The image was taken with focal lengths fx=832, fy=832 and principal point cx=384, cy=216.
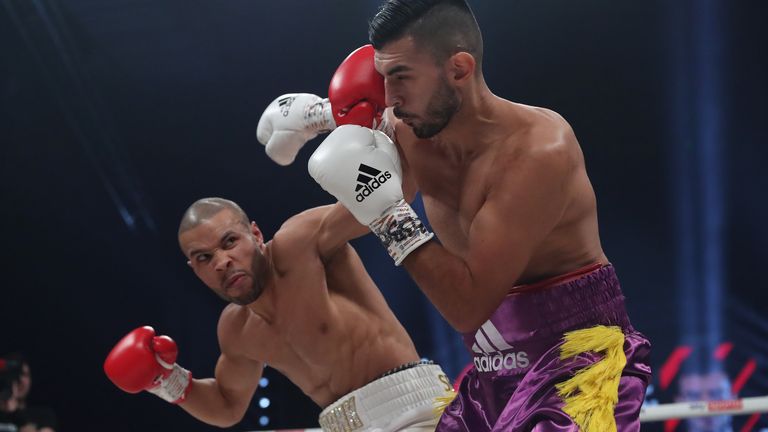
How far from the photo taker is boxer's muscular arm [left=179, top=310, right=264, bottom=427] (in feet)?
7.95

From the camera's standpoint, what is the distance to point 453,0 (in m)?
1.46

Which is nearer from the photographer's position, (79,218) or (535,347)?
(535,347)

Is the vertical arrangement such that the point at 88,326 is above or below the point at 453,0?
below

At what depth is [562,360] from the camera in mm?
1375

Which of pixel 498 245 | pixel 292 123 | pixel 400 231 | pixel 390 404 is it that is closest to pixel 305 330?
pixel 390 404

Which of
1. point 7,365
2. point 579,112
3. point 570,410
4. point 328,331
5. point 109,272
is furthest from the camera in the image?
point 109,272

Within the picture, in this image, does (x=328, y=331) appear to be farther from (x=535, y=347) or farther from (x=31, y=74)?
(x=31, y=74)

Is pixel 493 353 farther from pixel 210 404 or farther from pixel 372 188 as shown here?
pixel 210 404

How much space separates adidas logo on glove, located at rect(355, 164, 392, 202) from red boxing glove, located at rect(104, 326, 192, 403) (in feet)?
3.97

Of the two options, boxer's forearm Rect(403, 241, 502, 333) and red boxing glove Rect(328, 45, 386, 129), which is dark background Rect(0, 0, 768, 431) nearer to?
red boxing glove Rect(328, 45, 386, 129)

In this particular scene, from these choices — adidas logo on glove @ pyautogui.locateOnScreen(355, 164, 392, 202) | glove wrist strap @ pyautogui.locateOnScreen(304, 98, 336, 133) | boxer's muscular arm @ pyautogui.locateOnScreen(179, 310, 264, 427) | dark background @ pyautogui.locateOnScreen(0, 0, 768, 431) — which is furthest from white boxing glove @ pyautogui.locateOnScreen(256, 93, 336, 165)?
dark background @ pyautogui.locateOnScreen(0, 0, 768, 431)

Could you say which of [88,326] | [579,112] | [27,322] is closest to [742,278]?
[579,112]

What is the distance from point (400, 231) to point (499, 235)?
0.55ft

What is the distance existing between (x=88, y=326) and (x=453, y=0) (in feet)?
14.3
